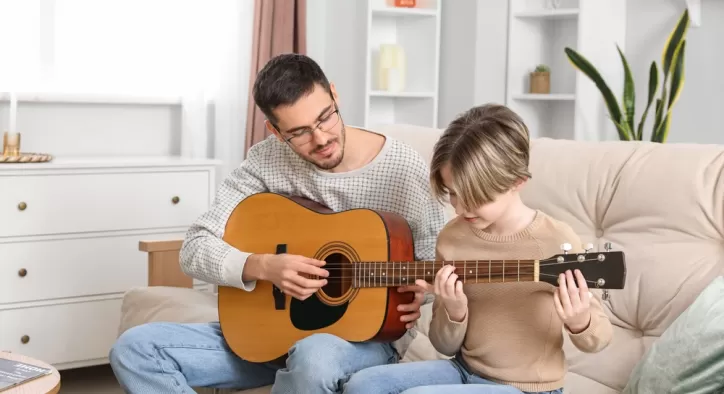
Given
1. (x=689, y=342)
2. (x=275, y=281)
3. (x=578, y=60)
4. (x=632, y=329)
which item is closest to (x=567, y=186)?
(x=632, y=329)

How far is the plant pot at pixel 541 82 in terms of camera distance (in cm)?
399

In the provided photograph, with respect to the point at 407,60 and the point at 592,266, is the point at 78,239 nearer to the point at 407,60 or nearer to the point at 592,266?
the point at 407,60

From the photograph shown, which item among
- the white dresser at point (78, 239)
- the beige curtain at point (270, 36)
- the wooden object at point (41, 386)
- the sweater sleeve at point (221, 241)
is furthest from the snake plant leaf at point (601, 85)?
the wooden object at point (41, 386)

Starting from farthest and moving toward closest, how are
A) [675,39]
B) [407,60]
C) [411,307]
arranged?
1. [407,60]
2. [675,39]
3. [411,307]

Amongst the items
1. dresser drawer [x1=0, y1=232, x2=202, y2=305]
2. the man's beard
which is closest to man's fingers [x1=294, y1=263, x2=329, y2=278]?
the man's beard

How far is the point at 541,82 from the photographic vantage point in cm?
400

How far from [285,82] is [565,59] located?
7.94 ft

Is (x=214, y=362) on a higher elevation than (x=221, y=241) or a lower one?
lower

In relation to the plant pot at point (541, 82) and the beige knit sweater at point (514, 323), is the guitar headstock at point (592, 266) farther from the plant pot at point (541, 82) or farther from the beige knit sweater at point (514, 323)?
the plant pot at point (541, 82)

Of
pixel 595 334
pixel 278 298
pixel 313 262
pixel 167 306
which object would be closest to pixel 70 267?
pixel 167 306

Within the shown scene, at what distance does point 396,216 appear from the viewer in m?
1.94

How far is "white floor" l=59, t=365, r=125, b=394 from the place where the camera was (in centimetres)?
335

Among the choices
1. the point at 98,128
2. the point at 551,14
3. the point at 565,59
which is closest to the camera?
the point at 98,128

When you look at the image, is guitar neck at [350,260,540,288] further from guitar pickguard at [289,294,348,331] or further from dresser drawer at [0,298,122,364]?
dresser drawer at [0,298,122,364]
